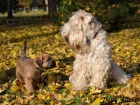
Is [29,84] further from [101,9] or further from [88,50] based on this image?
[101,9]

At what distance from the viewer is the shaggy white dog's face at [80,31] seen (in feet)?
16.6

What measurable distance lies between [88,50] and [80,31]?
15.1 inches

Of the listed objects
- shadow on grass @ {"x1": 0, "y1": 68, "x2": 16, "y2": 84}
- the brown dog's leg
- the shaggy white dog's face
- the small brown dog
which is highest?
the shaggy white dog's face

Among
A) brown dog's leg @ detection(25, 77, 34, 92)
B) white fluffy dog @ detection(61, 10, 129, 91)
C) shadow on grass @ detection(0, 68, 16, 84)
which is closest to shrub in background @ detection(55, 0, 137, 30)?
shadow on grass @ detection(0, 68, 16, 84)

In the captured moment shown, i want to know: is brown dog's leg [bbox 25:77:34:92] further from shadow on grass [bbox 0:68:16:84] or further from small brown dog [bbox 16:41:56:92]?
shadow on grass [bbox 0:68:16:84]

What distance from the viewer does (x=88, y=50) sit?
5289 mm

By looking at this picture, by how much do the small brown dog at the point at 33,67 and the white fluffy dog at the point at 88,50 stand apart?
51 centimetres

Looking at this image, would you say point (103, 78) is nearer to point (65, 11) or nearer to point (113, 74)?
point (113, 74)

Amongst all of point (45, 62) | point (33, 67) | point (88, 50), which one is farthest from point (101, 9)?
point (88, 50)

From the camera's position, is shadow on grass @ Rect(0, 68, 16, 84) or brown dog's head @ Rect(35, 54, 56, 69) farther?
shadow on grass @ Rect(0, 68, 16, 84)

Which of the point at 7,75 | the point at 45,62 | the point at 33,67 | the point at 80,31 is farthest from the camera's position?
the point at 7,75

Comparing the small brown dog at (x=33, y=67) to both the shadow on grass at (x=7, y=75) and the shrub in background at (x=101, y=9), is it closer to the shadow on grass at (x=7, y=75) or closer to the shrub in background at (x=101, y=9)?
the shadow on grass at (x=7, y=75)

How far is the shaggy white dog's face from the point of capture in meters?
5.07

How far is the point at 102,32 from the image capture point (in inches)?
209
